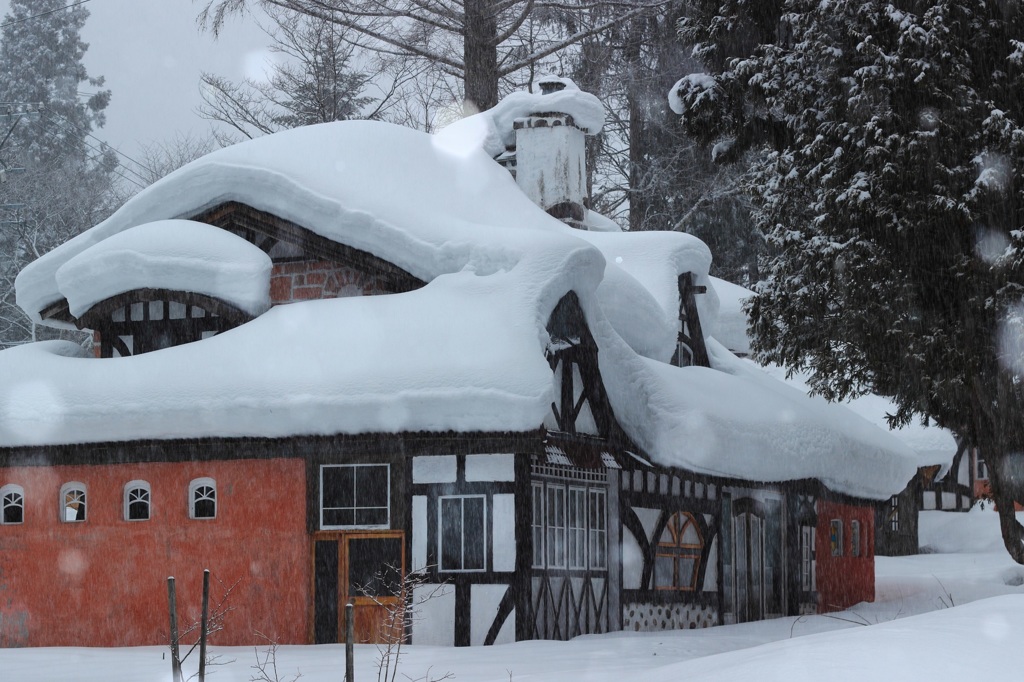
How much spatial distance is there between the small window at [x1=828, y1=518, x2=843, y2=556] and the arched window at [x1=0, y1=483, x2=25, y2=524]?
13638 millimetres

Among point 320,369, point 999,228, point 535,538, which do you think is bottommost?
point 535,538

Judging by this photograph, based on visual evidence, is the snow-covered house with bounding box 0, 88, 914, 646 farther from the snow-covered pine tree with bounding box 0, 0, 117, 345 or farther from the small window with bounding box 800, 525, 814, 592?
the snow-covered pine tree with bounding box 0, 0, 117, 345

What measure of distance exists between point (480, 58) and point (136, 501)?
12722 mm

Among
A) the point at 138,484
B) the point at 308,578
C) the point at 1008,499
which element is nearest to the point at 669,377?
the point at 1008,499

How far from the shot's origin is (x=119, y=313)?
16.7 meters

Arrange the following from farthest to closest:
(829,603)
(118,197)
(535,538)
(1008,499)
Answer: (118,197), (829,603), (1008,499), (535,538)

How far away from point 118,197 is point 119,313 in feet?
74.6

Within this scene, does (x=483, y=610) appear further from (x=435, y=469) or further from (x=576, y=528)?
(x=576, y=528)

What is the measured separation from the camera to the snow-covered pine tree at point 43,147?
112 feet

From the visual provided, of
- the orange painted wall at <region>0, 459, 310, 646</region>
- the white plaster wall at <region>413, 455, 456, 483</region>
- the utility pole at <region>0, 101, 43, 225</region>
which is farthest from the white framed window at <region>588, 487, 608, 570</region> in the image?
the utility pole at <region>0, 101, 43, 225</region>

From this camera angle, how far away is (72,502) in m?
15.6

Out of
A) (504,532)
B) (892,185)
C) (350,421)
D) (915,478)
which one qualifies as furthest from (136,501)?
(915,478)

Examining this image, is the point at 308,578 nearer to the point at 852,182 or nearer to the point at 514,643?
the point at 514,643

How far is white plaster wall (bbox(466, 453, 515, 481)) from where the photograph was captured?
14070mm
